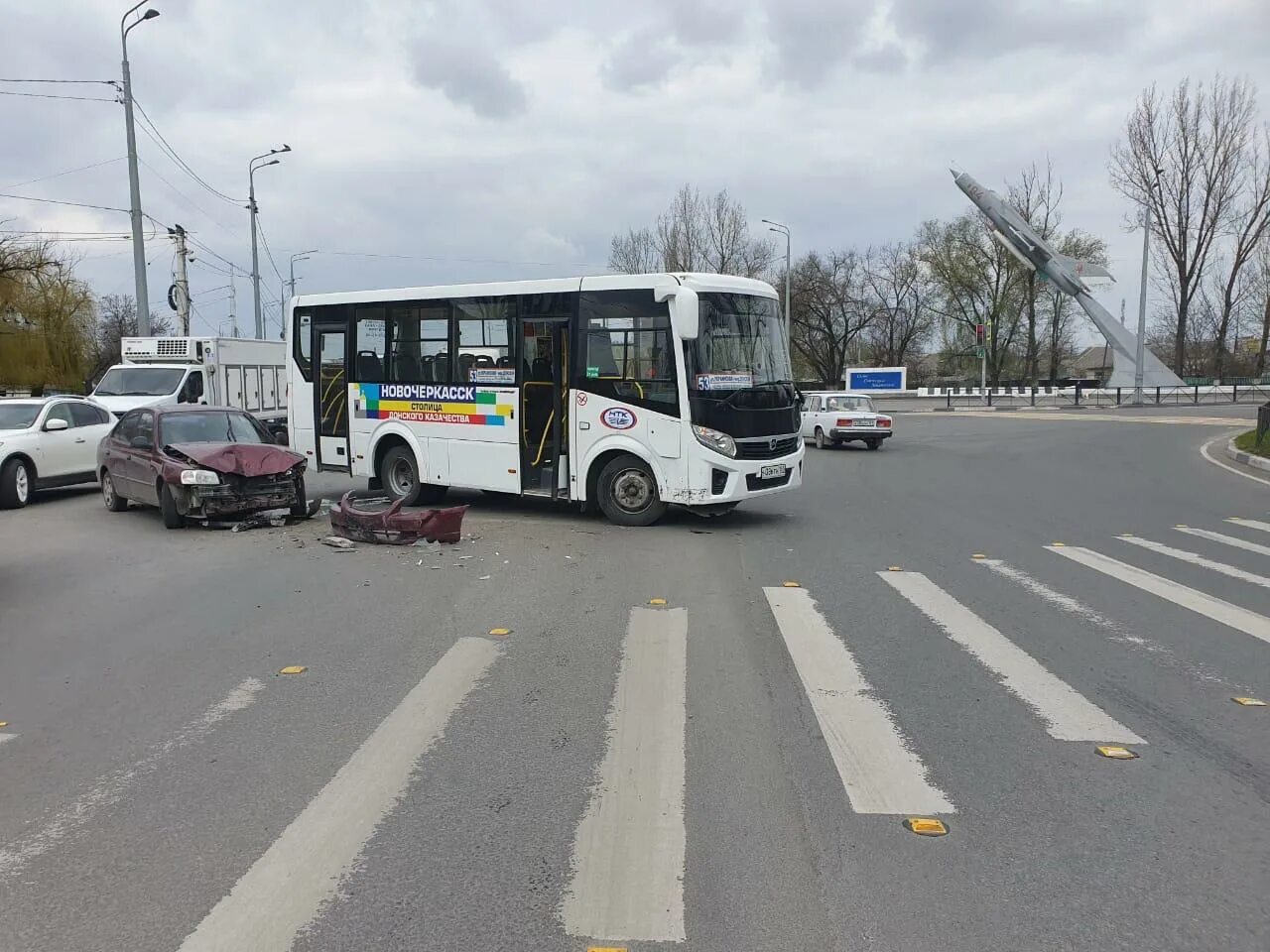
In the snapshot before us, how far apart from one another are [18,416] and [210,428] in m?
4.58

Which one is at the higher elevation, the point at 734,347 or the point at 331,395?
the point at 734,347

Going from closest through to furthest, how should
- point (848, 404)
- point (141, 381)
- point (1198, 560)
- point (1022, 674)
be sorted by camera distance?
point (1022, 674) < point (1198, 560) < point (141, 381) < point (848, 404)

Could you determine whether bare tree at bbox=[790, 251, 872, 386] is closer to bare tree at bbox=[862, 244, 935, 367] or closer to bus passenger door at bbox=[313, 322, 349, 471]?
bare tree at bbox=[862, 244, 935, 367]

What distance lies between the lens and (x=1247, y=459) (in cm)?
2077

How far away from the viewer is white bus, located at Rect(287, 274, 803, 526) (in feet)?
36.8

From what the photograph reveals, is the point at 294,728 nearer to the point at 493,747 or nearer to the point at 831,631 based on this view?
the point at 493,747

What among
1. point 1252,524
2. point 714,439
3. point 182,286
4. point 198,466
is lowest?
point 1252,524

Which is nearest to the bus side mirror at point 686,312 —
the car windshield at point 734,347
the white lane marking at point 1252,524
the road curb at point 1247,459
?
the car windshield at point 734,347

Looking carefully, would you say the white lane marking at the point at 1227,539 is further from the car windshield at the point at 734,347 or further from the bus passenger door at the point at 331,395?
the bus passenger door at the point at 331,395

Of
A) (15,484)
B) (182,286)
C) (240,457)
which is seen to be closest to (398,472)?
(240,457)

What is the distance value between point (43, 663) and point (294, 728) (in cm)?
253

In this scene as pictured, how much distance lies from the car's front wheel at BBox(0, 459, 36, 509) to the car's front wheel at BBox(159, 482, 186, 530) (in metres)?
4.06

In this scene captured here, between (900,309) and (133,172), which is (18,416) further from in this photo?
(900,309)

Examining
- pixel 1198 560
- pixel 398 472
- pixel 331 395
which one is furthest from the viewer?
pixel 331 395
